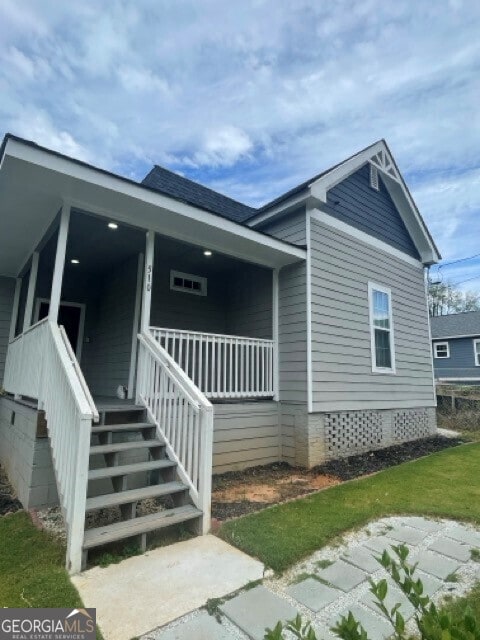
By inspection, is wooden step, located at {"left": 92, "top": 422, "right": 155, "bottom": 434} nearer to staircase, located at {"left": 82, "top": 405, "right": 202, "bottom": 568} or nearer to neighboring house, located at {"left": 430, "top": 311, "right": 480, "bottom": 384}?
staircase, located at {"left": 82, "top": 405, "right": 202, "bottom": 568}

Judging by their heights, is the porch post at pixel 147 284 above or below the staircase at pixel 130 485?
above

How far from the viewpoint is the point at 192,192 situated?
9.05 m

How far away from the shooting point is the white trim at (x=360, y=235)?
7004 mm

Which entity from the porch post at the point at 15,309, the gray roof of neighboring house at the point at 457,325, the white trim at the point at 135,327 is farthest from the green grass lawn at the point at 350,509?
the gray roof of neighboring house at the point at 457,325

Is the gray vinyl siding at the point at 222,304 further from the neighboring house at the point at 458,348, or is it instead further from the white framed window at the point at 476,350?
the white framed window at the point at 476,350

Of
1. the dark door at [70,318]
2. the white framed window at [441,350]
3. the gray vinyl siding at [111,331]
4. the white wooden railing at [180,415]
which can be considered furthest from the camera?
the white framed window at [441,350]

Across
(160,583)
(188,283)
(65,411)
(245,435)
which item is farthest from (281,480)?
(188,283)

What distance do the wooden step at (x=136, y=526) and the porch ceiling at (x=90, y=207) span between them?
11.6 ft

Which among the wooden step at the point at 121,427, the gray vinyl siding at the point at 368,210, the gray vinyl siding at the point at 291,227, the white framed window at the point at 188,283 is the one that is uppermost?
the gray vinyl siding at the point at 368,210

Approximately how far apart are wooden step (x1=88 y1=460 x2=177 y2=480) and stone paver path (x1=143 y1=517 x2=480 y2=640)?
4.98 feet

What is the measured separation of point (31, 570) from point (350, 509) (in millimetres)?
3012

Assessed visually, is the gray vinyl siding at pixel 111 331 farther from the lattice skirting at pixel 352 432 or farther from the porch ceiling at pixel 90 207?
the lattice skirting at pixel 352 432

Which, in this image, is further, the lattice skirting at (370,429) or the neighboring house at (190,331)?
the lattice skirting at (370,429)

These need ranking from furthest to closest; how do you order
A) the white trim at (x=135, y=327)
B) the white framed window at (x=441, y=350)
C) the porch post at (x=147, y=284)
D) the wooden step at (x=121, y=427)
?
the white framed window at (x=441, y=350) < the white trim at (x=135, y=327) < the porch post at (x=147, y=284) < the wooden step at (x=121, y=427)
